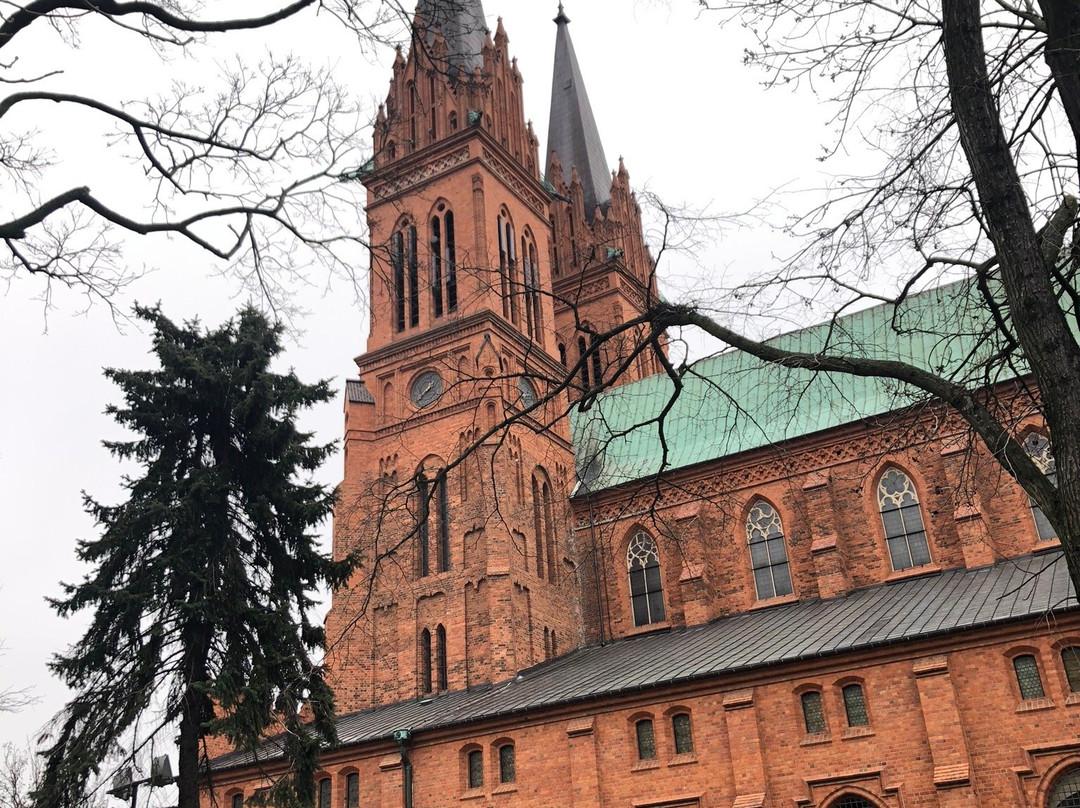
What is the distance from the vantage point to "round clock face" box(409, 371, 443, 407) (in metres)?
33.2

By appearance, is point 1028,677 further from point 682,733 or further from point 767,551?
point 767,551

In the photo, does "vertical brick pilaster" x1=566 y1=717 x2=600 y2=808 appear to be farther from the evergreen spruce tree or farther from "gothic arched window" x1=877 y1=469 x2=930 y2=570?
"gothic arched window" x1=877 y1=469 x2=930 y2=570

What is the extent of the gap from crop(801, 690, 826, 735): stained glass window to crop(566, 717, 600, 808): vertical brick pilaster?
4.76m

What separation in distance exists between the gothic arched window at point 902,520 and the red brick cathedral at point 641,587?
75 mm

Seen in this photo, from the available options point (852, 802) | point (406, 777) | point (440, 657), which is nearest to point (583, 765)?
point (406, 777)

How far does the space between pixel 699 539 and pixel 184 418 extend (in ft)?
51.4

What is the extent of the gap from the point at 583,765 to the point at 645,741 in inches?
59.1

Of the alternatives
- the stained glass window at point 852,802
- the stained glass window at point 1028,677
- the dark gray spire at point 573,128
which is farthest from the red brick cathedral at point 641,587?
the dark gray spire at point 573,128

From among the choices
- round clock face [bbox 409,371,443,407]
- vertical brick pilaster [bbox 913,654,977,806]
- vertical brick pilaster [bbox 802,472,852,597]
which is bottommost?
vertical brick pilaster [bbox 913,654,977,806]

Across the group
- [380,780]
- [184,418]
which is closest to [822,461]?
[380,780]

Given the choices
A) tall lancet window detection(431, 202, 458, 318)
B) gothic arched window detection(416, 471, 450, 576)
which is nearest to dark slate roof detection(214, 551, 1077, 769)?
gothic arched window detection(416, 471, 450, 576)

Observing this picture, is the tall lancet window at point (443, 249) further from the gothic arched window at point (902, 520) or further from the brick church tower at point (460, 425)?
the gothic arched window at point (902, 520)

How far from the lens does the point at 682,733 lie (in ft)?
74.6

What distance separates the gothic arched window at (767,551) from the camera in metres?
29.2
